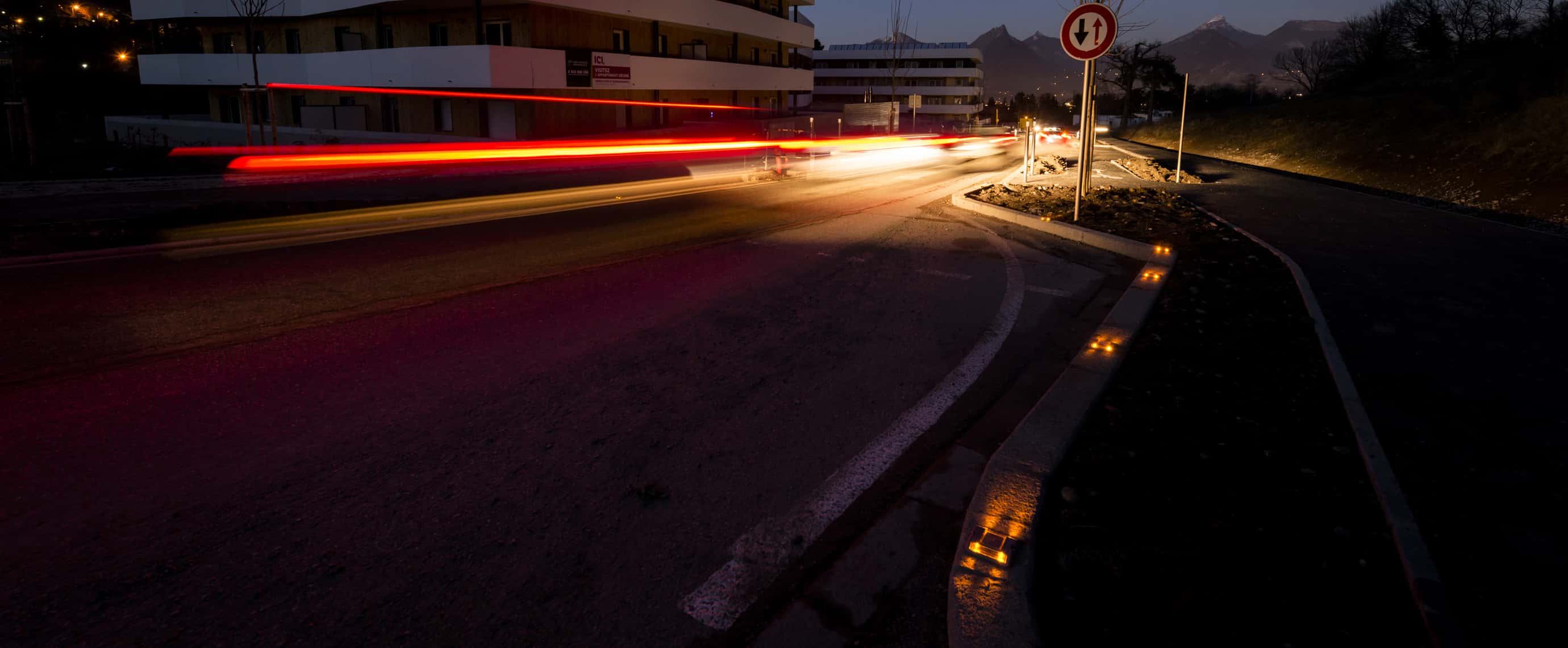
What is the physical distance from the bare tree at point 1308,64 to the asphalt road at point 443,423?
113250mm

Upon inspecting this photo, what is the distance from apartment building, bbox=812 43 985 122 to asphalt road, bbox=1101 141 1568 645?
96843 millimetres

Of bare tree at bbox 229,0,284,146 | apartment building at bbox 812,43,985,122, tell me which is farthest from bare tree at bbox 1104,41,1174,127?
bare tree at bbox 229,0,284,146

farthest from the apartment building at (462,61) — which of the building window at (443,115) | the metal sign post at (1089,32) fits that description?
the metal sign post at (1089,32)

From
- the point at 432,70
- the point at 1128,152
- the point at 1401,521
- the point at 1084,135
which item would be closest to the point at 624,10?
the point at 432,70

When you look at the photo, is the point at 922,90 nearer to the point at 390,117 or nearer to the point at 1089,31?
the point at 390,117

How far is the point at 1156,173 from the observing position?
22.3 m

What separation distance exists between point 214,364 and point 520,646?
13.3 feet

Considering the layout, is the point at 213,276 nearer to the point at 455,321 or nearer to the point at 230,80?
the point at 455,321

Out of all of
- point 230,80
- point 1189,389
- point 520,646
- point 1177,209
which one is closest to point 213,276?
point 520,646

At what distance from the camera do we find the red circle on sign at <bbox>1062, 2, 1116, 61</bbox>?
35.9 feet

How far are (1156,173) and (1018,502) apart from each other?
2166 cm

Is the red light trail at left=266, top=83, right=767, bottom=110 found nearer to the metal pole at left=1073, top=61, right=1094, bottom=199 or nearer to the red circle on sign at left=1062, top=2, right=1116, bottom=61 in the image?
the metal pole at left=1073, top=61, right=1094, bottom=199

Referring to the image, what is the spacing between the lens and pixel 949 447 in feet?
13.4

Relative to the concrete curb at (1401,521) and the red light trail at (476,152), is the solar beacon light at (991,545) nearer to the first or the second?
the concrete curb at (1401,521)
